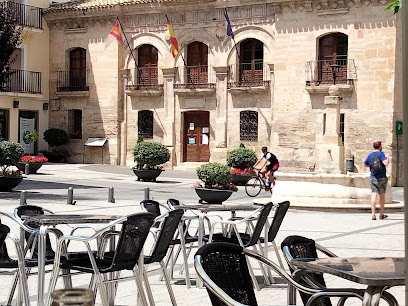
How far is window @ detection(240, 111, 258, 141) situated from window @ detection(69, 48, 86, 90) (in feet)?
26.5

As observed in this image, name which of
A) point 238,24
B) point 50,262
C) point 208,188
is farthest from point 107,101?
point 50,262

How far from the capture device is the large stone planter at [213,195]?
19016 mm

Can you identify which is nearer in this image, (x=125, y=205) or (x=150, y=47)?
(x=125, y=205)

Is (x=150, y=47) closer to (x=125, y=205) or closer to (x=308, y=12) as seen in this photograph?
(x=308, y=12)

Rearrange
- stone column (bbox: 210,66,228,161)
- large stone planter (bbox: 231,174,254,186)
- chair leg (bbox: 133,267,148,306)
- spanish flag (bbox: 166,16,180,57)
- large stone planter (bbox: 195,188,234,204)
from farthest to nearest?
stone column (bbox: 210,66,228,161) < spanish flag (bbox: 166,16,180,57) < large stone planter (bbox: 231,174,254,186) < large stone planter (bbox: 195,188,234,204) < chair leg (bbox: 133,267,148,306)

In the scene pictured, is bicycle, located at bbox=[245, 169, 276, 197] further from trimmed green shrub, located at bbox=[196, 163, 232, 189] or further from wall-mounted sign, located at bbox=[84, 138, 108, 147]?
wall-mounted sign, located at bbox=[84, 138, 108, 147]

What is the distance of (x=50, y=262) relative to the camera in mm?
6762

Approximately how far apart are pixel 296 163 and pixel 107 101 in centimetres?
949

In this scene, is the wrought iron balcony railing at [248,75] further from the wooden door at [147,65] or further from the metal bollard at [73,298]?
the metal bollard at [73,298]

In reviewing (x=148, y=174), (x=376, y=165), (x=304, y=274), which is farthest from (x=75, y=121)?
(x=304, y=274)

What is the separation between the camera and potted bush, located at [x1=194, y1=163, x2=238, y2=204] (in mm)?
19062

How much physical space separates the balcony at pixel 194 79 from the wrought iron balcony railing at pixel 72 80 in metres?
4.69

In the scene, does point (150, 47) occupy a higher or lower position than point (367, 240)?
higher

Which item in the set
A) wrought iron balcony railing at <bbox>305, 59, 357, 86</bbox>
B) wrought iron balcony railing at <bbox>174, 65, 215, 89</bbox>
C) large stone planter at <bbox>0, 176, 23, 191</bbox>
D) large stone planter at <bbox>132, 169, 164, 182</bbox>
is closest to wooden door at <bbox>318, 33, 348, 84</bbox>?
wrought iron balcony railing at <bbox>305, 59, 357, 86</bbox>
